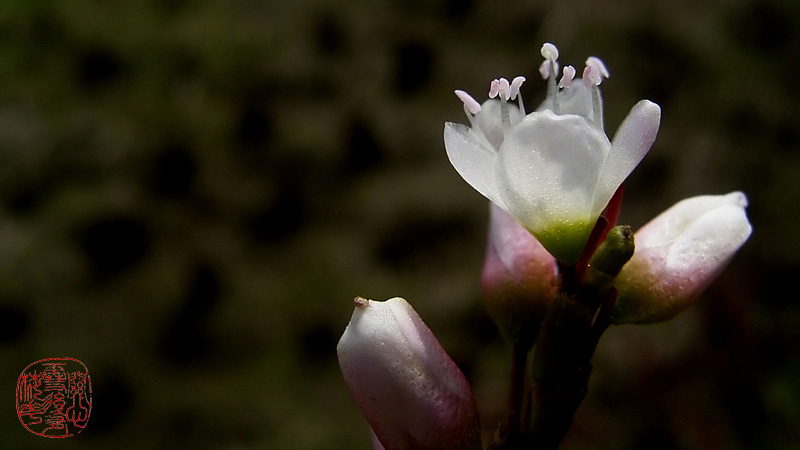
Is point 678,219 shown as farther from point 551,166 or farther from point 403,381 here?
point 403,381

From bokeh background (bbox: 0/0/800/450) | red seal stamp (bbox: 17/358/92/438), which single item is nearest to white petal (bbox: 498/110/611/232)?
red seal stamp (bbox: 17/358/92/438)

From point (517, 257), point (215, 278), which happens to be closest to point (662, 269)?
point (517, 257)

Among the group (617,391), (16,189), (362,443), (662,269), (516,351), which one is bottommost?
(362,443)

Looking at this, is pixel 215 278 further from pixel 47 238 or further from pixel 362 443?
pixel 362 443

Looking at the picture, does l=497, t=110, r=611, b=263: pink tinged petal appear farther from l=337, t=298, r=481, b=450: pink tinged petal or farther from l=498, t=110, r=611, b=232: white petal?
l=337, t=298, r=481, b=450: pink tinged petal

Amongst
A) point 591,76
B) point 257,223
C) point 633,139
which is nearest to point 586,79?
point 591,76

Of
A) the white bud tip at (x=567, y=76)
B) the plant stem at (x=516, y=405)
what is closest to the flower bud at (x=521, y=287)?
the plant stem at (x=516, y=405)

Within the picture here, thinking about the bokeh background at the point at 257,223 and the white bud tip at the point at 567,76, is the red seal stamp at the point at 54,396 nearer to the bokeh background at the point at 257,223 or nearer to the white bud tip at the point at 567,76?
the bokeh background at the point at 257,223
